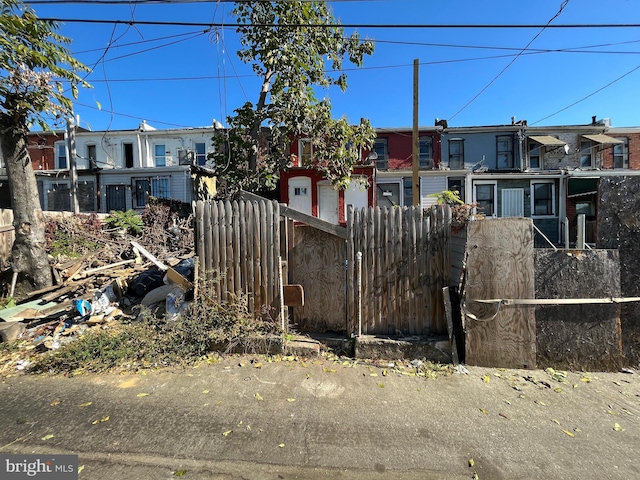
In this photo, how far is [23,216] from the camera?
19.7 ft

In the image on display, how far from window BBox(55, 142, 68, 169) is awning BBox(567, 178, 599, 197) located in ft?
107

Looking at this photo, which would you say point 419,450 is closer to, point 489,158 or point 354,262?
point 354,262

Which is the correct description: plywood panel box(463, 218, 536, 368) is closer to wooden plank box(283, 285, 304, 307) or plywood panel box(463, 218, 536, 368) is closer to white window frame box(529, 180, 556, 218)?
wooden plank box(283, 285, 304, 307)

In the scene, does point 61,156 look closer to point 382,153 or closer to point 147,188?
point 147,188

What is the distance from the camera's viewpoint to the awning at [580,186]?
55.6ft

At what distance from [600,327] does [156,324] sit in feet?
19.6

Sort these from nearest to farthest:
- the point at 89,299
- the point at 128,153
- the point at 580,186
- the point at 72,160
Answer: the point at 89,299, the point at 580,186, the point at 72,160, the point at 128,153

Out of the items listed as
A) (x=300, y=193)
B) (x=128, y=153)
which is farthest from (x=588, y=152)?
(x=128, y=153)

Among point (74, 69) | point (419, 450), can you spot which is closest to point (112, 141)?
point (74, 69)

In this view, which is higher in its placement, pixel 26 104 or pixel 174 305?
pixel 26 104

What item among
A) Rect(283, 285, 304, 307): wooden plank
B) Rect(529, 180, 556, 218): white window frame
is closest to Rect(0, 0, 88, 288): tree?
Rect(283, 285, 304, 307): wooden plank

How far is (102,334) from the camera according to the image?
4.39 meters

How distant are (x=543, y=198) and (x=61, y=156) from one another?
32.0 meters

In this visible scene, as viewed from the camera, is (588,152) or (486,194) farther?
(588,152)
